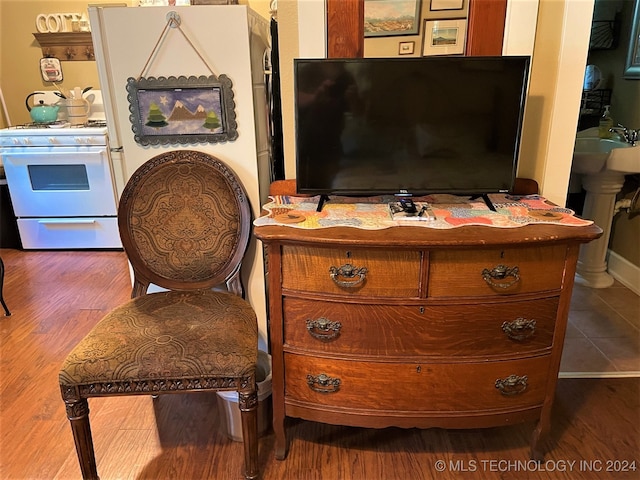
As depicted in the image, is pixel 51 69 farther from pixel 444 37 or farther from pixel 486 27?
pixel 486 27

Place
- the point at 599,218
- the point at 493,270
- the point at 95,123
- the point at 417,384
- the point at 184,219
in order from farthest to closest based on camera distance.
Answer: the point at 95,123
the point at 599,218
the point at 184,219
the point at 417,384
the point at 493,270

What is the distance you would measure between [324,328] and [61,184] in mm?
2927

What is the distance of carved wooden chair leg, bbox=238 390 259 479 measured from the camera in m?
1.41

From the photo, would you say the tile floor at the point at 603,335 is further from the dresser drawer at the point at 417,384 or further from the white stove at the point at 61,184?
the white stove at the point at 61,184

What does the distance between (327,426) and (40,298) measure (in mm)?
2102

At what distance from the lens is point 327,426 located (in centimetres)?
181

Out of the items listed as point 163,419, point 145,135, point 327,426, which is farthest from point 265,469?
point 145,135

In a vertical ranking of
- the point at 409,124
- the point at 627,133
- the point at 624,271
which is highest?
the point at 409,124

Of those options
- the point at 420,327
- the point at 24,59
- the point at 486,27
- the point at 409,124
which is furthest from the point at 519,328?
the point at 24,59

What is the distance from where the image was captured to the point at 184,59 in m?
1.62

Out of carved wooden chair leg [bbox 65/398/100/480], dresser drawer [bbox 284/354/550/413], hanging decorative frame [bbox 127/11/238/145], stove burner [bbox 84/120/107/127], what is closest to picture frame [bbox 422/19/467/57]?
hanging decorative frame [bbox 127/11/238/145]

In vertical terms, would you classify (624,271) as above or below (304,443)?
above

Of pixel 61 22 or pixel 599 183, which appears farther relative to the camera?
pixel 61 22

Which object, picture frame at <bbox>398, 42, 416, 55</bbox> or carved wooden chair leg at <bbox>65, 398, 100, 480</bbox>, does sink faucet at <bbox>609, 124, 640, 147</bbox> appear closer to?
picture frame at <bbox>398, 42, 416, 55</bbox>
